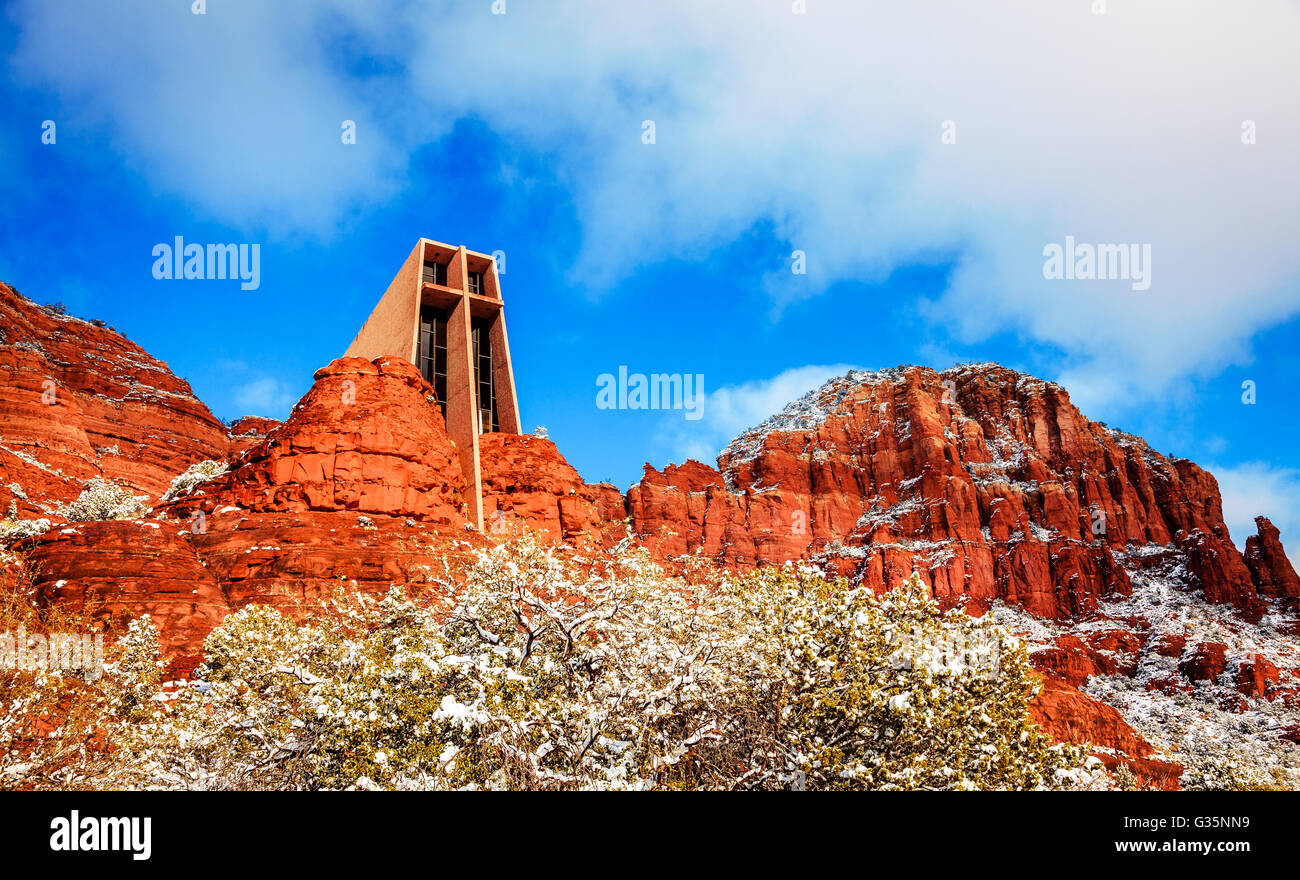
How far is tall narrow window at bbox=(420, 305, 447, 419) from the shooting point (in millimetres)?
54162

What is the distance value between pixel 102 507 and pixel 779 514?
12084 centimetres

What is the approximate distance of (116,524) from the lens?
33.0 metres

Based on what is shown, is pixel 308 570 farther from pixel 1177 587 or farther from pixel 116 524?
pixel 1177 587

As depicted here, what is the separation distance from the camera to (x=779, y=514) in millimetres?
146500

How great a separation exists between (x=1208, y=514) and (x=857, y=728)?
169719 millimetres

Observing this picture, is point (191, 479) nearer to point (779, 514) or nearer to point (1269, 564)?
point (779, 514)

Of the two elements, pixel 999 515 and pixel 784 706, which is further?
pixel 999 515

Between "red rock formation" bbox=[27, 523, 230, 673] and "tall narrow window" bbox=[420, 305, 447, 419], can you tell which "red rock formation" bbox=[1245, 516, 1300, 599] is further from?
"red rock formation" bbox=[27, 523, 230, 673]

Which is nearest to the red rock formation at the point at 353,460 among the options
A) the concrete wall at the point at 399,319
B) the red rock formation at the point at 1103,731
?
the concrete wall at the point at 399,319

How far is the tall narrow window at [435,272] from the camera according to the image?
186 feet

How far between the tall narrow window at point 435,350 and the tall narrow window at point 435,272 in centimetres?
269

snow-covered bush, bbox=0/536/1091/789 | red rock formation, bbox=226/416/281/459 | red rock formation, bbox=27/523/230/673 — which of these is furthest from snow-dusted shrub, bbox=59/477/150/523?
red rock formation, bbox=226/416/281/459
